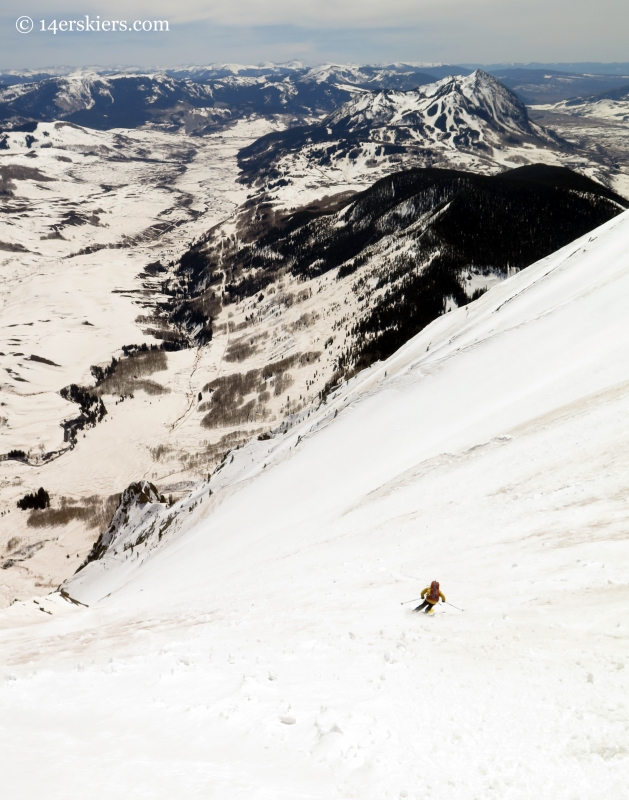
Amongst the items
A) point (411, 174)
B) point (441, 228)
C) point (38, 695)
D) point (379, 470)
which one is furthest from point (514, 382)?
point (411, 174)

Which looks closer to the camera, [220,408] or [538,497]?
[538,497]

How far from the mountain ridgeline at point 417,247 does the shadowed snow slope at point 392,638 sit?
71.7 m

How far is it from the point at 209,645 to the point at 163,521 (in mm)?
40160

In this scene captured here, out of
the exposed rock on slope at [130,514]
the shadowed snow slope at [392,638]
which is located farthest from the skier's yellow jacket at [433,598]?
the exposed rock on slope at [130,514]

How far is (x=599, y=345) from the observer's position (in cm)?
3231

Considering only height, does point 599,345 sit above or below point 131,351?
above

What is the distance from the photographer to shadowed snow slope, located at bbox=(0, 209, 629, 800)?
948 cm

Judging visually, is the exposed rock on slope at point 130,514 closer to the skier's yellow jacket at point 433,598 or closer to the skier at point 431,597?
the skier at point 431,597

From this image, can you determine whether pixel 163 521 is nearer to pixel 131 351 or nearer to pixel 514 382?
pixel 514 382

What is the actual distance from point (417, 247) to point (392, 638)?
130 m

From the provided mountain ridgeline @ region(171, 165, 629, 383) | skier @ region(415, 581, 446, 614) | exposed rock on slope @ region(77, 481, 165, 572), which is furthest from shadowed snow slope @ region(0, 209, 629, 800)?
mountain ridgeline @ region(171, 165, 629, 383)

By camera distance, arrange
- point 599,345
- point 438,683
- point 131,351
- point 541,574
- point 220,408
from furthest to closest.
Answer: point 131,351
point 220,408
point 599,345
point 541,574
point 438,683

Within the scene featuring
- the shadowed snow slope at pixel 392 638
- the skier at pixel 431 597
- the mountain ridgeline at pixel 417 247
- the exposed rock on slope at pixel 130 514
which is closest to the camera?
Result: the shadowed snow slope at pixel 392 638

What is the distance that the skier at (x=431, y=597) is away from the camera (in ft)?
48.0
